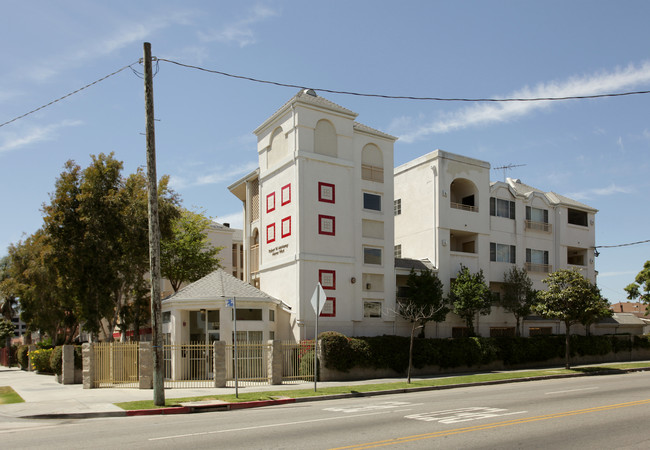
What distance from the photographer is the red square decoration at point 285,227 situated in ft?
108

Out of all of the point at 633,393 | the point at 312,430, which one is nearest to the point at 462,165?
the point at 633,393

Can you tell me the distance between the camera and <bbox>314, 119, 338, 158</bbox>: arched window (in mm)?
33281

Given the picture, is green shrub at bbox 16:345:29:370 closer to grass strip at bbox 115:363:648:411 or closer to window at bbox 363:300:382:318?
window at bbox 363:300:382:318

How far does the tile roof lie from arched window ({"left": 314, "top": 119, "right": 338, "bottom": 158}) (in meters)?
8.72

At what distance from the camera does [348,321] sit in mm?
32875

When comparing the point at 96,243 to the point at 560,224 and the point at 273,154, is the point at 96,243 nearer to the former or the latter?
the point at 273,154

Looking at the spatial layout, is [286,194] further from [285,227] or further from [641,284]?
[641,284]

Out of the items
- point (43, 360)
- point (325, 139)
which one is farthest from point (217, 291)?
point (43, 360)

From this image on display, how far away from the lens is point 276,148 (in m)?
35.2

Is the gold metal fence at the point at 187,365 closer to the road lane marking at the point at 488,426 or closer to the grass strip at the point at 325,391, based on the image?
the grass strip at the point at 325,391

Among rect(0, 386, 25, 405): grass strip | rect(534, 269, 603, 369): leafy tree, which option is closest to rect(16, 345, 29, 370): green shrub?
rect(0, 386, 25, 405): grass strip

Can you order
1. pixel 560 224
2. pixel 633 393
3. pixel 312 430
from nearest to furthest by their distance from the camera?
pixel 312 430
pixel 633 393
pixel 560 224

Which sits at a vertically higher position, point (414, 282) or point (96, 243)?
point (96, 243)

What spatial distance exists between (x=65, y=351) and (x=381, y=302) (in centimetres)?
1720
